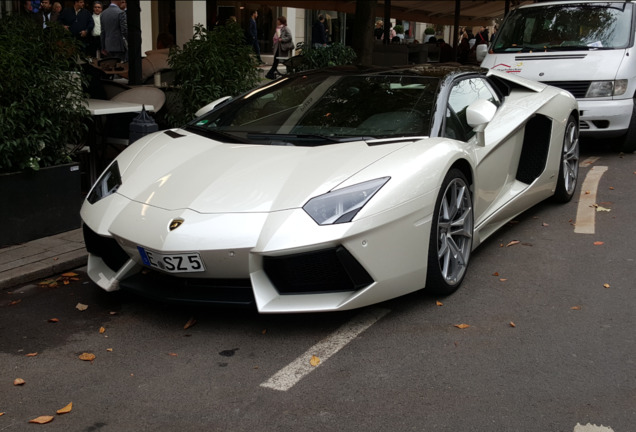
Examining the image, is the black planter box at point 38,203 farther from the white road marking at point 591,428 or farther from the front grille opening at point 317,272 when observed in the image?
the white road marking at point 591,428

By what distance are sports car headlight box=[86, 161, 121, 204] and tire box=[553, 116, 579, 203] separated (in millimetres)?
3665

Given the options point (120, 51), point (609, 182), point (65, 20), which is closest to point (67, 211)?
point (609, 182)

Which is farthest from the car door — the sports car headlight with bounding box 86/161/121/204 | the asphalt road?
the sports car headlight with bounding box 86/161/121/204

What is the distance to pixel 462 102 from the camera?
→ 17.1 feet

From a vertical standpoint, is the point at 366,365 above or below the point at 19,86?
below

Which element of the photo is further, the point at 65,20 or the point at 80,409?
the point at 65,20

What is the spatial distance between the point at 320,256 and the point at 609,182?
4987 mm

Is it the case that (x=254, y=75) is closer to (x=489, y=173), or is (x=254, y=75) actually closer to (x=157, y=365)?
(x=489, y=173)

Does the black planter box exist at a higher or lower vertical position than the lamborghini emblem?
lower

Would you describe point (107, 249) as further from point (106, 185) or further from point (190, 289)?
point (190, 289)

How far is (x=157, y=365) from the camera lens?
3705 millimetres

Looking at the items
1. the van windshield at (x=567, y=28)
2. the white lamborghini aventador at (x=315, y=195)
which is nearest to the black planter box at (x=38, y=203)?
the white lamborghini aventador at (x=315, y=195)

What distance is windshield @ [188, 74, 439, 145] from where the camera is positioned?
→ 473cm

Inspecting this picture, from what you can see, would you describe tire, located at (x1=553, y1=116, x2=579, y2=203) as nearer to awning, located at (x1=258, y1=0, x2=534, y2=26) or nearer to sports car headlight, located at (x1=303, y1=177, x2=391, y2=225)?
sports car headlight, located at (x1=303, y1=177, x2=391, y2=225)
